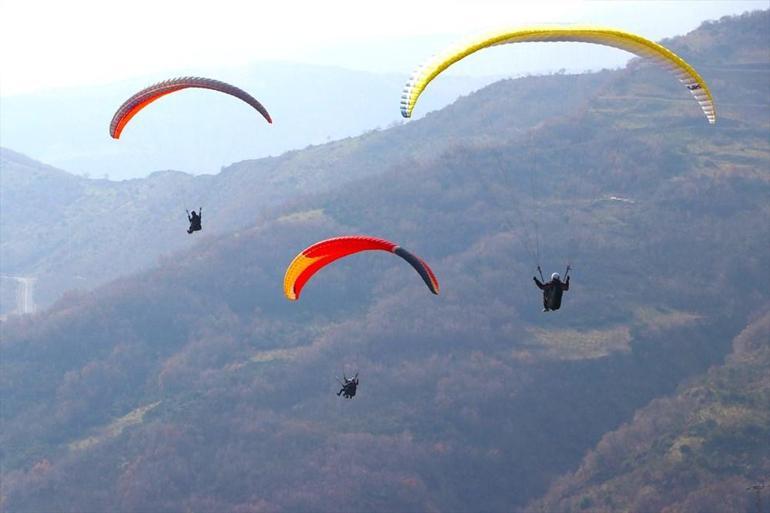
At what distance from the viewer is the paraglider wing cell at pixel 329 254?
1537 inches

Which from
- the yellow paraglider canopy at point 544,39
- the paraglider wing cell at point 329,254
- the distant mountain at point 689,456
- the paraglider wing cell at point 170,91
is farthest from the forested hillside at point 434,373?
the yellow paraglider canopy at point 544,39

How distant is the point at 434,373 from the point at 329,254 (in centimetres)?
11572

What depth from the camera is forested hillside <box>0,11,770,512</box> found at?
12575cm

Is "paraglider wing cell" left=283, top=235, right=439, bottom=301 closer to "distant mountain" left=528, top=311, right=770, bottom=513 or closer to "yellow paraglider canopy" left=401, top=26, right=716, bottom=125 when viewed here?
"yellow paraglider canopy" left=401, top=26, right=716, bottom=125

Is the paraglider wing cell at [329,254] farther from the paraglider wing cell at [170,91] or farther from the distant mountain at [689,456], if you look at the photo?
the distant mountain at [689,456]

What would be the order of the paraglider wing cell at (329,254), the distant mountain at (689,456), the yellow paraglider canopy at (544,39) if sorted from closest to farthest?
the yellow paraglider canopy at (544,39)
the paraglider wing cell at (329,254)
the distant mountain at (689,456)

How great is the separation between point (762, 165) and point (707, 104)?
16563cm

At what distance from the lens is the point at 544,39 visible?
3481cm

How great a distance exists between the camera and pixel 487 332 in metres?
167

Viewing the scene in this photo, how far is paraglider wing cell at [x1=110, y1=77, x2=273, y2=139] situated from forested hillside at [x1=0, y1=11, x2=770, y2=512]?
244 feet

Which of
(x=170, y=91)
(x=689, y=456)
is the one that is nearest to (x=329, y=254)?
(x=170, y=91)

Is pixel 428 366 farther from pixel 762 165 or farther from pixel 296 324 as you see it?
pixel 762 165

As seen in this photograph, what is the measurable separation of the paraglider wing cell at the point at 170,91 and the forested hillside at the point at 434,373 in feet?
244

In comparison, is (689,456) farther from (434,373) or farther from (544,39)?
(544,39)
